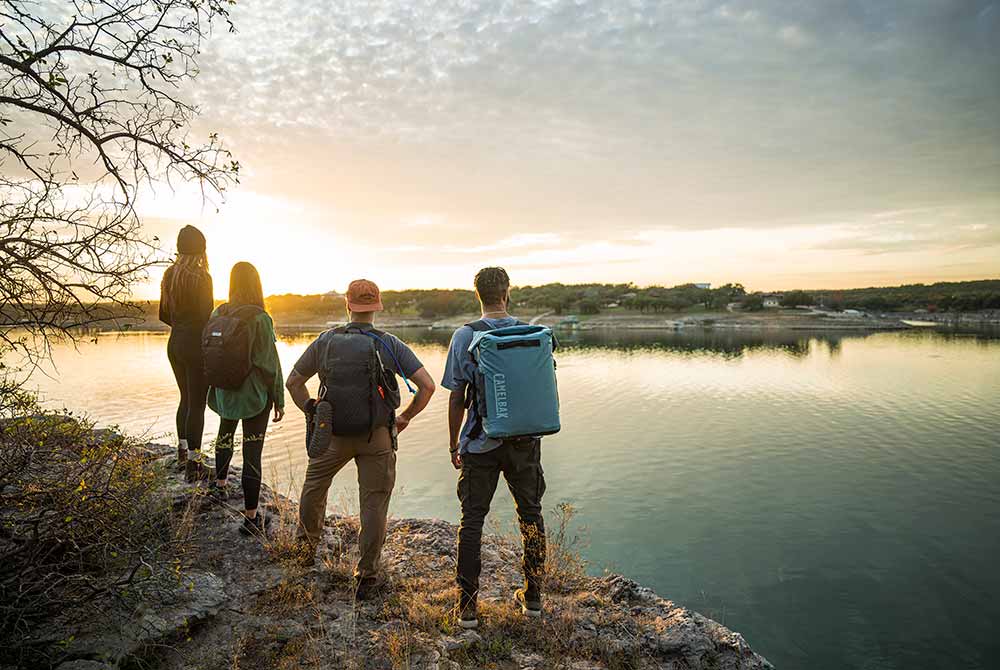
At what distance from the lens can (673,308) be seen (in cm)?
11625

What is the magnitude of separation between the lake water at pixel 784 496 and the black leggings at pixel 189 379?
113 centimetres

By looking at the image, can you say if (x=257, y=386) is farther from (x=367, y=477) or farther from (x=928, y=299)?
(x=928, y=299)

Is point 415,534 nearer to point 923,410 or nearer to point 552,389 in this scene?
point 552,389

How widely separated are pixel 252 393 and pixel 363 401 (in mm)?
1229

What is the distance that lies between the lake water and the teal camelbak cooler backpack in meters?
3.38

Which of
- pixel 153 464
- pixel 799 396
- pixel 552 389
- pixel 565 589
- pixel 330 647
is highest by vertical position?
pixel 552 389

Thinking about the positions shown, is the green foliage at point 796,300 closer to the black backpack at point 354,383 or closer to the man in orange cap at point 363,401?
the man in orange cap at point 363,401

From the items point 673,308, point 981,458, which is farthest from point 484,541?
point 673,308

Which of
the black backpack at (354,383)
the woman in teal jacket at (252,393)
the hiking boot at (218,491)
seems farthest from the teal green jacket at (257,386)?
the hiking boot at (218,491)

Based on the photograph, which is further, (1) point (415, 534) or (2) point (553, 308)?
(2) point (553, 308)

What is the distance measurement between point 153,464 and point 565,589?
3.67m

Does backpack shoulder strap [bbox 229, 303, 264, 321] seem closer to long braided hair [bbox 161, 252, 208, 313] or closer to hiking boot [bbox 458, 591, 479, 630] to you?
long braided hair [bbox 161, 252, 208, 313]

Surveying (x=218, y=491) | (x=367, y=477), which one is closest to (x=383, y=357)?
(x=367, y=477)

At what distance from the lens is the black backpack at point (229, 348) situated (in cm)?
432
